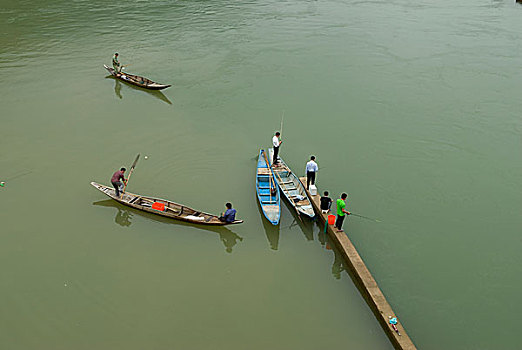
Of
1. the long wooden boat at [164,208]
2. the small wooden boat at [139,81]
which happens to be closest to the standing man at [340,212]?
the long wooden boat at [164,208]

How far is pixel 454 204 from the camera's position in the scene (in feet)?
41.7

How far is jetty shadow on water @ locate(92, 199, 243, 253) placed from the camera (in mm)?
11500

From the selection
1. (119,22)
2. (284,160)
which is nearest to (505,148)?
(284,160)

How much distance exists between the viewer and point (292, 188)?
506 inches

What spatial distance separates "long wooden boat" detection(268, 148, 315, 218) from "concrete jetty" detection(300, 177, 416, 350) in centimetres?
36

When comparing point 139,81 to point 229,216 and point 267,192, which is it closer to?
point 267,192

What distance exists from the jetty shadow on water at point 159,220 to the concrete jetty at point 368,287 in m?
2.67

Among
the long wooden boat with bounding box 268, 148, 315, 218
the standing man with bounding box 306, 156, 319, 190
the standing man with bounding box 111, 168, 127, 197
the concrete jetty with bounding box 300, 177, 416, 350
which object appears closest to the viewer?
the concrete jetty with bounding box 300, 177, 416, 350

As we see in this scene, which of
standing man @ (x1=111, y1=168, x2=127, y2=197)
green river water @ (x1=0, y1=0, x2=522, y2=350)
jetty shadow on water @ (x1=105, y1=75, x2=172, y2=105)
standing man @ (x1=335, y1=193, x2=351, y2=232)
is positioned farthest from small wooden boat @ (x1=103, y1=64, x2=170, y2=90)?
standing man @ (x1=335, y1=193, x2=351, y2=232)

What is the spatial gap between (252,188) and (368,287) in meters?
5.26

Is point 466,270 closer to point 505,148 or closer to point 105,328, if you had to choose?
point 505,148

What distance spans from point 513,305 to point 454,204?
378cm

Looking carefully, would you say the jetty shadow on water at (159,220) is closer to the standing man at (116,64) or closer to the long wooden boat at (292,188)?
the long wooden boat at (292,188)

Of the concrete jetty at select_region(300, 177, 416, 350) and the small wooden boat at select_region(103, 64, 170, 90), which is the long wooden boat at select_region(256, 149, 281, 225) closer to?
the concrete jetty at select_region(300, 177, 416, 350)
